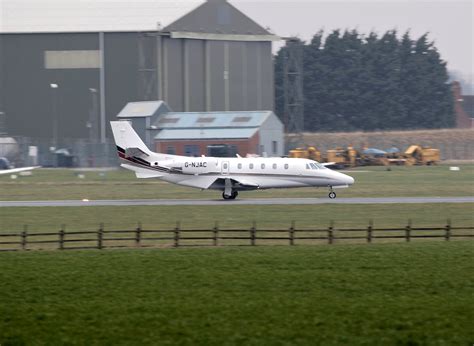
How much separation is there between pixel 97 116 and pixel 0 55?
11568mm

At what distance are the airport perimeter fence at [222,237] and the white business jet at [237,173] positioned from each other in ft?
49.0

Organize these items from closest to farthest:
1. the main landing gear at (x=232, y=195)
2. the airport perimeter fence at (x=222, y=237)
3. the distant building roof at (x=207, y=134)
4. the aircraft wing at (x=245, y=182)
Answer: the airport perimeter fence at (x=222, y=237) < the aircraft wing at (x=245, y=182) < the main landing gear at (x=232, y=195) < the distant building roof at (x=207, y=134)

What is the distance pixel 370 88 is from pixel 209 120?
45.6 m

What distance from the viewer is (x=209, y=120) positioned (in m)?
88.0

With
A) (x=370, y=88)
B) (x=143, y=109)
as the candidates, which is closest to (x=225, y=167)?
(x=143, y=109)

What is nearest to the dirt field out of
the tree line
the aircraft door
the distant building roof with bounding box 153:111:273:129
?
the tree line

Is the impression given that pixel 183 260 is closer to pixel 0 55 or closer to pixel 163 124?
pixel 163 124

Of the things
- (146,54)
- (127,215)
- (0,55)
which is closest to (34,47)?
(0,55)

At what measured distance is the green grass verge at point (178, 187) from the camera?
5659cm

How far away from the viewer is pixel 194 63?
9638cm

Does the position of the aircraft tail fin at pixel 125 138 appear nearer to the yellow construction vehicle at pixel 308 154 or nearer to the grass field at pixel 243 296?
the grass field at pixel 243 296

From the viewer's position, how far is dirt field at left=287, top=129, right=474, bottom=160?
110 metres

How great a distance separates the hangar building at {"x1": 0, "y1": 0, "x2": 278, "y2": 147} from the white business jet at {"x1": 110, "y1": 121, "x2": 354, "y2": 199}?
37.7 meters

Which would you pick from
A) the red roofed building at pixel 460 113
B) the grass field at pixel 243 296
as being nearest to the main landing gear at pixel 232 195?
the grass field at pixel 243 296
